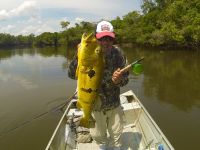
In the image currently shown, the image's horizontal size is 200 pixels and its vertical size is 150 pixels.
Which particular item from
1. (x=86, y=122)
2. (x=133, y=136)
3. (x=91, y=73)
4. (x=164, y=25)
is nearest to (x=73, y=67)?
(x=91, y=73)

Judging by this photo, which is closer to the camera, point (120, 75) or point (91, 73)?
point (91, 73)

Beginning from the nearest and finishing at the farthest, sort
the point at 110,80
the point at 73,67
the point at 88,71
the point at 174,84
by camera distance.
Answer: the point at 88,71 < the point at 73,67 < the point at 110,80 < the point at 174,84

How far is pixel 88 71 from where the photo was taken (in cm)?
405

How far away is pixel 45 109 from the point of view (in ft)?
43.5

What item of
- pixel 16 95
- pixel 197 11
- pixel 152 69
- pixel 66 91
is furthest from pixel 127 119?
pixel 197 11

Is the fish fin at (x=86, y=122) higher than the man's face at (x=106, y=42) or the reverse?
the reverse

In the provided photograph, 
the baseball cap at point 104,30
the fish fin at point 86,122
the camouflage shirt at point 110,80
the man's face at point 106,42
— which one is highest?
the baseball cap at point 104,30

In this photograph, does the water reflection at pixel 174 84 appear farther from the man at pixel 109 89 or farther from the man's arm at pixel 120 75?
the man's arm at pixel 120 75

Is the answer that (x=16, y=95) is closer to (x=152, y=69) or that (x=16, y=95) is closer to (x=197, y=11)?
(x=152, y=69)

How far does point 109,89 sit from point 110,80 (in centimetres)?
16

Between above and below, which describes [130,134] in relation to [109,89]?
below

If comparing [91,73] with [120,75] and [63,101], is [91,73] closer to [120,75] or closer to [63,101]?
[120,75]

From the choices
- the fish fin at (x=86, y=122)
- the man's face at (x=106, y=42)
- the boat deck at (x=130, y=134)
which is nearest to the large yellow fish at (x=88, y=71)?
the fish fin at (x=86, y=122)

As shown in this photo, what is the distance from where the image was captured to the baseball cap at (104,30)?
4449mm
